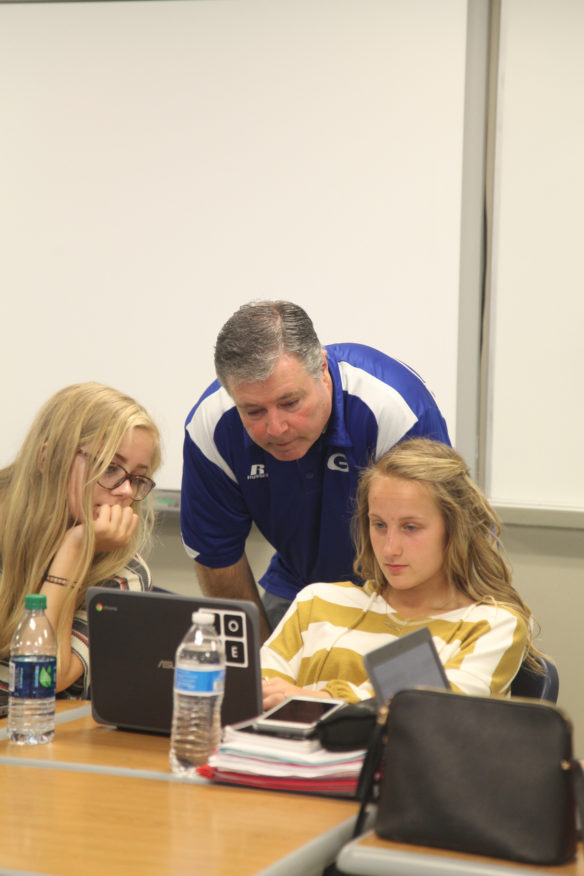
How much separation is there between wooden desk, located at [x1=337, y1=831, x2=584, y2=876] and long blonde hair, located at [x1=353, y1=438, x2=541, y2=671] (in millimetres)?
896

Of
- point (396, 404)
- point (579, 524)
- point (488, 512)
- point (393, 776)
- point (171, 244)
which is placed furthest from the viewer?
point (171, 244)

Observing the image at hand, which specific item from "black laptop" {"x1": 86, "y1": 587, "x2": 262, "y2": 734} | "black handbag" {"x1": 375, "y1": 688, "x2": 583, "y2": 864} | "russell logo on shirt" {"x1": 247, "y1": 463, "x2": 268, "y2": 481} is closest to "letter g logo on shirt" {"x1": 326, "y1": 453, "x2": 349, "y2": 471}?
"russell logo on shirt" {"x1": 247, "y1": 463, "x2": 268, "y2": 481}

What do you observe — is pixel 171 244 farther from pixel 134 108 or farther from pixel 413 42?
pixel 413 42

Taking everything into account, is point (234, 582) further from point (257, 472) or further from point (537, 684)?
point (537, 684)

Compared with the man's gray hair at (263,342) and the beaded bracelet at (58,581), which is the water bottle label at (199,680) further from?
the man's gray hair at (263,342)

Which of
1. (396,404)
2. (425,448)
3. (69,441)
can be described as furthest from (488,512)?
(69,441)

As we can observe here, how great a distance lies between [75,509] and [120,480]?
0.12m

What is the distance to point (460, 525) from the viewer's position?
222cm

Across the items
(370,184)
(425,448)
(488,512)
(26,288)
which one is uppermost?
(370,184)

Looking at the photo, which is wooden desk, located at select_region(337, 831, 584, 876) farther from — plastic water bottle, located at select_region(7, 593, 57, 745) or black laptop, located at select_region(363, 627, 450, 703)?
plastic water bottle, located at select_region(7, 593, 57, 745)

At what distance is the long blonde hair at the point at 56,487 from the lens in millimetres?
2287

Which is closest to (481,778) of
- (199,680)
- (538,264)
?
(199,680)

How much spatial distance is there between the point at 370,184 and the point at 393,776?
2.64m

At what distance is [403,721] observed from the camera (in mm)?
1340
